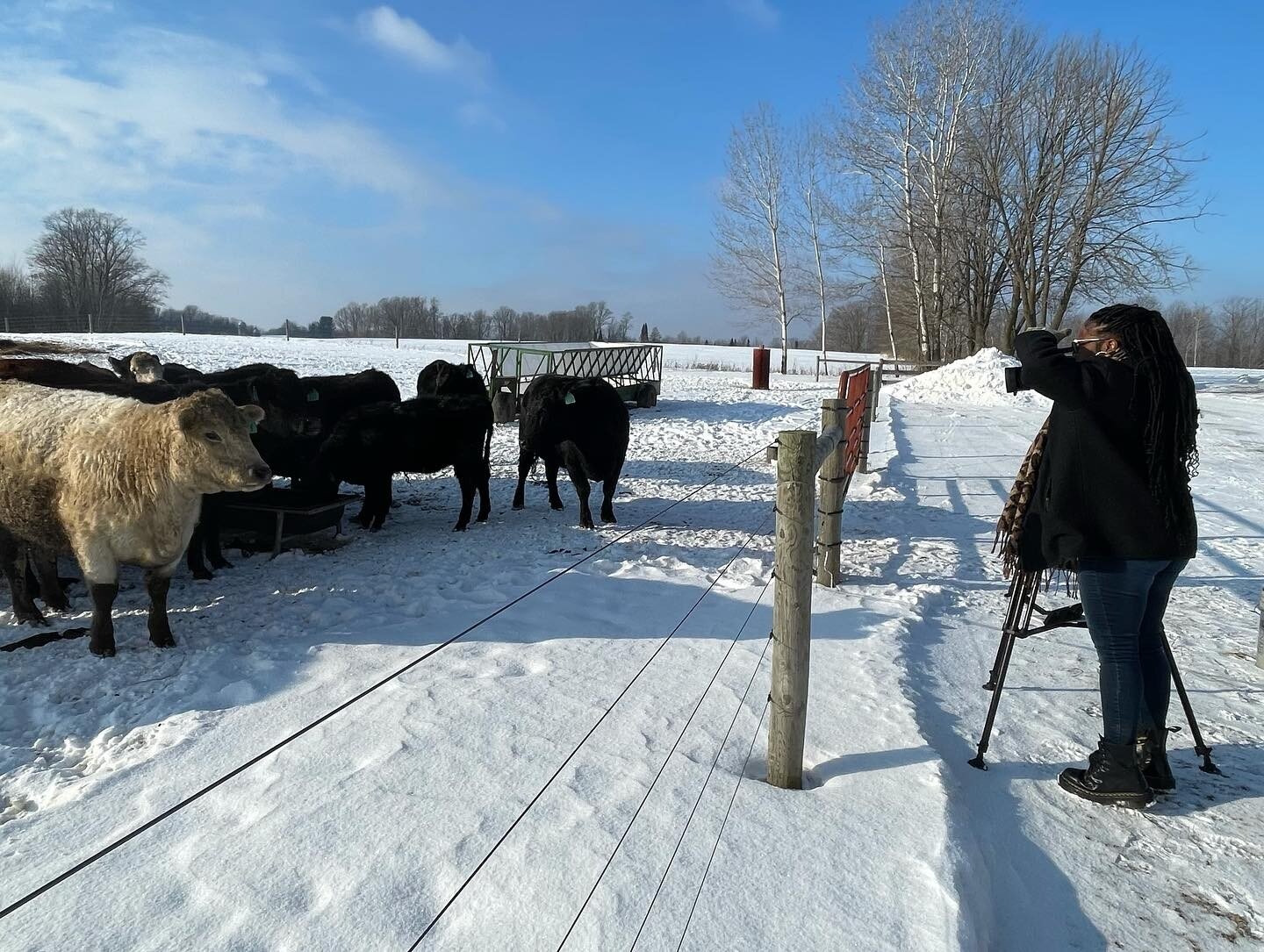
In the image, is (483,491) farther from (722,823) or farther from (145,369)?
(722,823)

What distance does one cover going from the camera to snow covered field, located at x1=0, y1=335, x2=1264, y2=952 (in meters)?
2.41

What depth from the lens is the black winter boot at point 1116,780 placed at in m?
3.01

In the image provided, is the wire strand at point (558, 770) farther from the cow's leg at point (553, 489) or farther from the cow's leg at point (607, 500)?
the cow's leg at point (553, 489)

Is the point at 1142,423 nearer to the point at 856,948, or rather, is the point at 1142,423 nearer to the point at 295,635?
the point at 856,948

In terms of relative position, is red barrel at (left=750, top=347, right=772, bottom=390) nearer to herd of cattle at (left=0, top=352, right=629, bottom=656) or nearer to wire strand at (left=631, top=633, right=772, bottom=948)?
herd of cattle at (left=0, top=352, right=629, bottom=656)

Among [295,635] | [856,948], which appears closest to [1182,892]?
[856,948]

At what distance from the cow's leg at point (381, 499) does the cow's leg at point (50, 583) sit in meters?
2.68

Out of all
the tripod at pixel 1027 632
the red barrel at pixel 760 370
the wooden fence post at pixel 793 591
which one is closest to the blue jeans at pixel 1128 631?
the tripod at pixel 1027 632

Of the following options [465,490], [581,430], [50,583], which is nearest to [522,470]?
[465,490]

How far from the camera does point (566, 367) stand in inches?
707

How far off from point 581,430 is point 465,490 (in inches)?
48.9

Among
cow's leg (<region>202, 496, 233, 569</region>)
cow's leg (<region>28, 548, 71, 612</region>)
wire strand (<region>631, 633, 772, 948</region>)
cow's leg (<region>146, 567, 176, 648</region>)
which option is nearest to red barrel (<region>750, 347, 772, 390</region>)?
cow's leg (<region>202, 496, 233, 569</region>)

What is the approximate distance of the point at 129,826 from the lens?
2779 mm

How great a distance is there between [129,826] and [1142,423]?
12.5 feet
